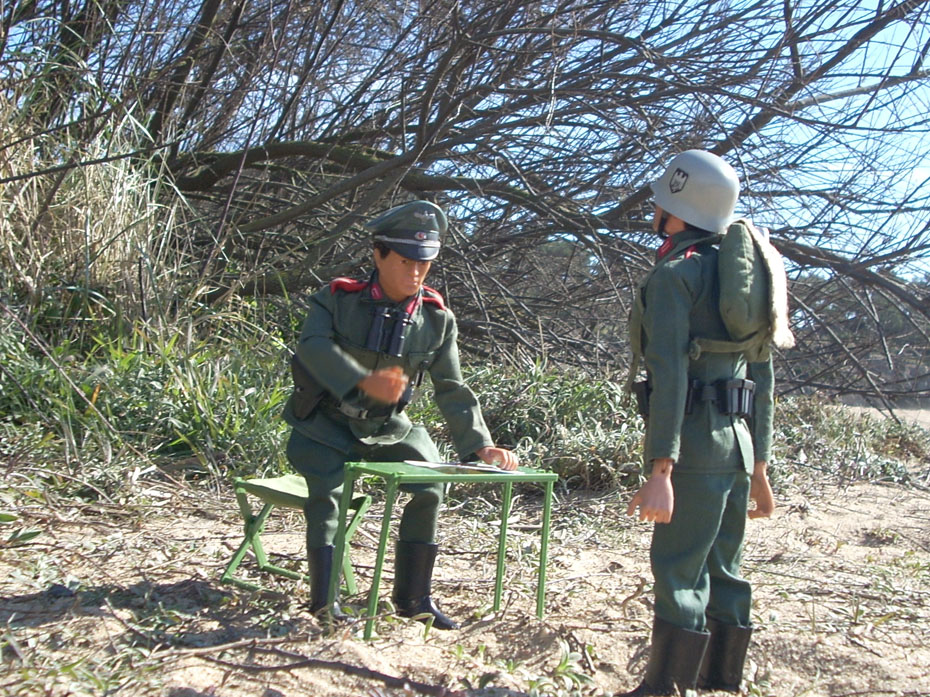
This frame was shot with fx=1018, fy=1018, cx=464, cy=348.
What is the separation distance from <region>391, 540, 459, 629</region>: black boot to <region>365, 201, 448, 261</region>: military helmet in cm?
93

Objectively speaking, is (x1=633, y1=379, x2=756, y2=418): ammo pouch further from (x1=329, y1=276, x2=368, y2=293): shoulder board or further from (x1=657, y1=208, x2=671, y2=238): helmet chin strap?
(x1=329, y1=276, x2=368, y2=293): shoulder board

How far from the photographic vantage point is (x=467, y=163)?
7191 mm

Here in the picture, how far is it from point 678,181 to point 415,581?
58.5 inches

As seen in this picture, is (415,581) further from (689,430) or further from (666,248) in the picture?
(666,248)

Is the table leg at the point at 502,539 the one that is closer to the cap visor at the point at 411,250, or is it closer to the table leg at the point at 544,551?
the table leg at the point at 544,551

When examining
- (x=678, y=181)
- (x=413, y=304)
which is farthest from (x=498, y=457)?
(x=678, y=181)

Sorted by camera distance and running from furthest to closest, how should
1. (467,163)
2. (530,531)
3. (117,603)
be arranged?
1. (467,163)
2. (530,531)
3. (117,603)

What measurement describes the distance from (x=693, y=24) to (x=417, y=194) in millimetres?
2272

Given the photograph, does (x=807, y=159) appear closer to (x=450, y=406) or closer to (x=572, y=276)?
(x=572, y=276)

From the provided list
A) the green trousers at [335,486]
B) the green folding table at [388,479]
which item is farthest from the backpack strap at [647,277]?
the green trousers at [335,486]

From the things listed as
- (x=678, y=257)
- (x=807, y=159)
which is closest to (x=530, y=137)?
(x=807, y=159)

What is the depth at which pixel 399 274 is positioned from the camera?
10.4ft

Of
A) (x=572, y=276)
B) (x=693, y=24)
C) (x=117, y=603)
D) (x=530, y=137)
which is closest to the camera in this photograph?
(x=117, y=603)

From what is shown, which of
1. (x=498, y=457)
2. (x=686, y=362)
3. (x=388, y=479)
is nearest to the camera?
(x=686, y=362)
